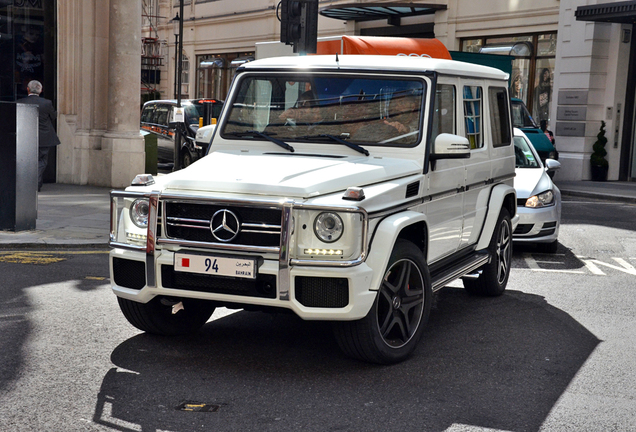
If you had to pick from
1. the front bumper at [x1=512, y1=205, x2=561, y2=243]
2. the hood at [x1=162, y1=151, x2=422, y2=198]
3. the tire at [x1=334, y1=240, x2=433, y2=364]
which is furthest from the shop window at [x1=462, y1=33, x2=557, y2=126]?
the tire at [x1=334, y1=240, x2=433, y2=364]

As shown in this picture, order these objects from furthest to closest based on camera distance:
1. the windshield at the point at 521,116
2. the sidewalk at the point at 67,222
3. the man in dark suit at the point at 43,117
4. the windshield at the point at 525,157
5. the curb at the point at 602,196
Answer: the windshield at the point at 521,116 → the curb at the point at 602,196 → the man in dark suit at the point at 43,117 → the windshield at the point at 525,157 → the sidewalk at the point at 67,222

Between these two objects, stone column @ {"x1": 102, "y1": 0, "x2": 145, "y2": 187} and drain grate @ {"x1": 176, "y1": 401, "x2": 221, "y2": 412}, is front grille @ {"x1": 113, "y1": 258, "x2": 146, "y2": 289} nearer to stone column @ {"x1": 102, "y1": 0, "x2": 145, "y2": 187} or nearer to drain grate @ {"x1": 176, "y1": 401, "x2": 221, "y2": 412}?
drain grate @ {"x1": 176, "y1": 401, "x2": 221, "y2": 412}

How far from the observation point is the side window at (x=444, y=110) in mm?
6129

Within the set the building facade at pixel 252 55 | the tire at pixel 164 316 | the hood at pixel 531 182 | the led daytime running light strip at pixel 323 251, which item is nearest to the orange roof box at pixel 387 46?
the building facade at pixel 252 55

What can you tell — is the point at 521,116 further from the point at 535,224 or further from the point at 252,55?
the point at 252,55

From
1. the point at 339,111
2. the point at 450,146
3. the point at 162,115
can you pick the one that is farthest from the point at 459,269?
the point at 162,115

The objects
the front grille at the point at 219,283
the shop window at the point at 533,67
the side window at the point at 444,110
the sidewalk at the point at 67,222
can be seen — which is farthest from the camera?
the shop window at the point at 533,67

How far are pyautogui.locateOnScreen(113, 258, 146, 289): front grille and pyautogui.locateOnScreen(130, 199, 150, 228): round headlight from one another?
0.24 m

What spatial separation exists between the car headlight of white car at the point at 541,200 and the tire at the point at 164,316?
5395 millimetres

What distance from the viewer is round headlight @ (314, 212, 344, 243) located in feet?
15.9

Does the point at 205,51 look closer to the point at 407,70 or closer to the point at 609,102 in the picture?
the point at 609,102

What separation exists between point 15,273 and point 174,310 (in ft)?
8.96

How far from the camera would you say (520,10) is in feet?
84.0

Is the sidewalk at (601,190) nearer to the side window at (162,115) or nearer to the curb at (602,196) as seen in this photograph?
the curb at (602,196)
